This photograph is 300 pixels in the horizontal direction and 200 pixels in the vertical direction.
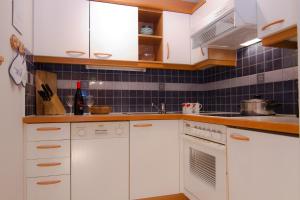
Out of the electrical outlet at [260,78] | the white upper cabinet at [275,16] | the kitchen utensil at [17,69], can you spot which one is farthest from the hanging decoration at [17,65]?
the electrical outlet at [260,78]

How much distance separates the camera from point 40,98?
2.06 metres

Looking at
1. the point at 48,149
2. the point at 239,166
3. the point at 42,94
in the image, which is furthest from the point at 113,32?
the point at 239,166

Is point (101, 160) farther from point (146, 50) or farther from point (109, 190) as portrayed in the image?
point (146, 50)

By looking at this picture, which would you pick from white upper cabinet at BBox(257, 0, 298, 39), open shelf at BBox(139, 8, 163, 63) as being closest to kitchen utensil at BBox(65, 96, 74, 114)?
open shelf at BBox(139, 8, 163, 63)

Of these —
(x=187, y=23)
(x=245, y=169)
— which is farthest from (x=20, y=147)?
(x=187, y=23)

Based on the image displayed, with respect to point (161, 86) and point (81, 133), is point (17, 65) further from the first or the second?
point (161, 86)

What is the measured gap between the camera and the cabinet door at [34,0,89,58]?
197 cm

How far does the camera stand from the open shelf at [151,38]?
2336mm

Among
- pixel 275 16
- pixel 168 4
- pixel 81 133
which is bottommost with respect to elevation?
pixel 81 133

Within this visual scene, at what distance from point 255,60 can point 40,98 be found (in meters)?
2.05

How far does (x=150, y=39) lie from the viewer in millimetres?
2377

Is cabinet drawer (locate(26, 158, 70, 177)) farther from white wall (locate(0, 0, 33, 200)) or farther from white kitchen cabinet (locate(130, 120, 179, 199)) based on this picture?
white kitchen cabinet (locate(130, 120, 179, 199))

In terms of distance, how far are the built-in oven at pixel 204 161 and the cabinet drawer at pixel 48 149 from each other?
3.39 feet

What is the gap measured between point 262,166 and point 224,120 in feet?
1.25
